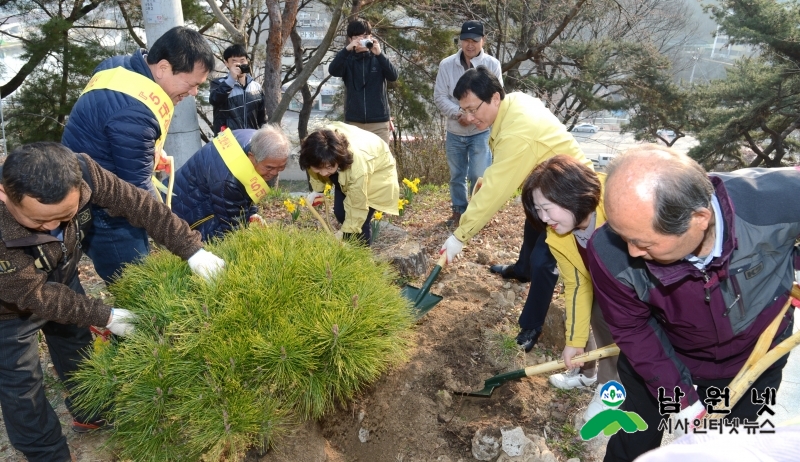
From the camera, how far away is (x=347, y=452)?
2.49 m

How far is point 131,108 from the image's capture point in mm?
2555

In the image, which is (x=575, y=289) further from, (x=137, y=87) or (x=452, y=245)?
(x=137, y=87)

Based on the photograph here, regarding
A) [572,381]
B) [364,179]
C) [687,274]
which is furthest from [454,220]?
[687,274]

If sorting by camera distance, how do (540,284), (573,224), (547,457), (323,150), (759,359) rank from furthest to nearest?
(323,150) → (540,284) → (547,457) → (573,224) → (759,359)

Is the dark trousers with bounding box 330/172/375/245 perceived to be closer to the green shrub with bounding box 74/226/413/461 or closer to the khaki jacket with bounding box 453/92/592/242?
the khaki jacket with bounding box 453/92/592/242

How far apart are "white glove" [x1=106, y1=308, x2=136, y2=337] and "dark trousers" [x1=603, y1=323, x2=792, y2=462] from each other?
2.02 m

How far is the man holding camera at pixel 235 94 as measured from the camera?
5121mm

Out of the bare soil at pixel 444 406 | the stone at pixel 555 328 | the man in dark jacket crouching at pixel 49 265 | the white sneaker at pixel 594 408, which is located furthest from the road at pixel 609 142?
the man in dark jacket crouching at pixel 49 265

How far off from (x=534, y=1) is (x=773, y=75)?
5141 mm

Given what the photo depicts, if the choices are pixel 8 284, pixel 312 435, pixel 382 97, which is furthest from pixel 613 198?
pixel 382 97

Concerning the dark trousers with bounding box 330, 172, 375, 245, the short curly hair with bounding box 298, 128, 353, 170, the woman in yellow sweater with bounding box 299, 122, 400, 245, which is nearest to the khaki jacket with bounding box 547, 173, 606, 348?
the woman in yellow sweater with bounding box 299, 122, 400, 245

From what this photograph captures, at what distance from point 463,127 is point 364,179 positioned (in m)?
1.53

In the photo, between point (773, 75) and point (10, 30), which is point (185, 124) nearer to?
point (10, 30)

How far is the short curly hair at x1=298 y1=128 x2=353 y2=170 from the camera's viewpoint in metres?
3.12
